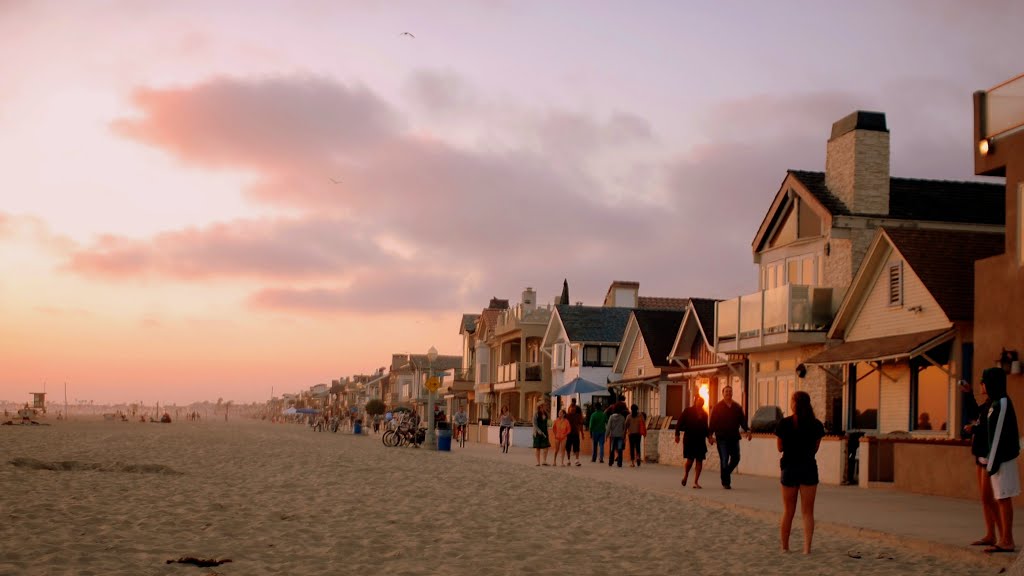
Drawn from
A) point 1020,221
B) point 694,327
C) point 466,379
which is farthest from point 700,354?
point 466,379

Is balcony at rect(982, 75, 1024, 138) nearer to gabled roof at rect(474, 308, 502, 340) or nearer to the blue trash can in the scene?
the blue trash can

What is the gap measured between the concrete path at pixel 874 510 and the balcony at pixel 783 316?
495 centimetres

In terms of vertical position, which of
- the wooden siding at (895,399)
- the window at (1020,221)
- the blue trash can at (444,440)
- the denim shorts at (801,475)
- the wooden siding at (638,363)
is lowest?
the blue trash can at (444,440)

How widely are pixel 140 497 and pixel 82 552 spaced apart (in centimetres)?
574

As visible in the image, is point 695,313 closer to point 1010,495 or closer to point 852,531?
point 852,531

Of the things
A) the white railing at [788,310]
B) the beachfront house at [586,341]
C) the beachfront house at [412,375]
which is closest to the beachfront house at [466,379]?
the beachfront house at [412,375]

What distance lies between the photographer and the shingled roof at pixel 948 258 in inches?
861

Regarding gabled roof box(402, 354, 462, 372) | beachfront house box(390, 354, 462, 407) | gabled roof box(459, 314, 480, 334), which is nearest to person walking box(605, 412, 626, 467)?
gabled roof box(459, 314, 480, 334)

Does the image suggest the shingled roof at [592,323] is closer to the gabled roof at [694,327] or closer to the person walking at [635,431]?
the gabled roof at [694,327]

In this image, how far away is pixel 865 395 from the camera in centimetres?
2578

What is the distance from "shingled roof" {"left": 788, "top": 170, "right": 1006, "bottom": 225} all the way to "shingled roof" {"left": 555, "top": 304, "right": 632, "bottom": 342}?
2557 cm

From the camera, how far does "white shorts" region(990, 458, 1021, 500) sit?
1040 centimetres

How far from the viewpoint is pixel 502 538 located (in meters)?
12.3

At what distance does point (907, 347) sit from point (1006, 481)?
12.0 meters
